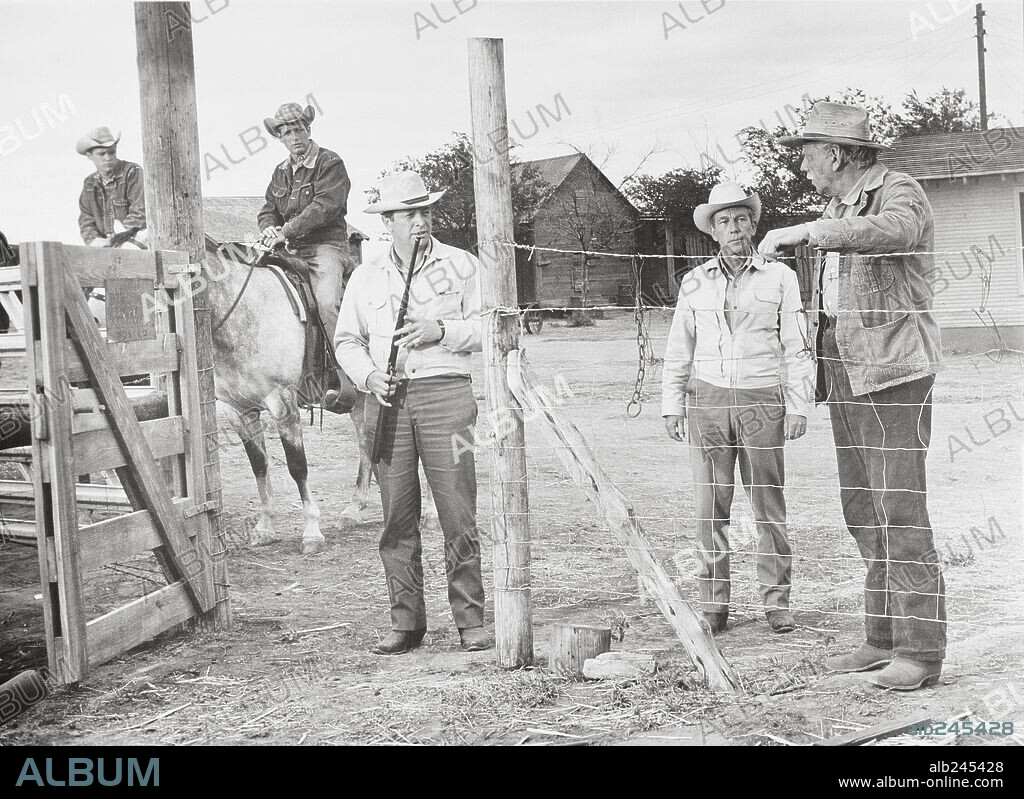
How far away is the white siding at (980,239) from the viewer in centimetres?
1823

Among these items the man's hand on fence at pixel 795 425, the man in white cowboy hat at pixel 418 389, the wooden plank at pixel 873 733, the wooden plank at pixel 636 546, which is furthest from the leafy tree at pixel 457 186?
the wooden plank at pixel 873 733

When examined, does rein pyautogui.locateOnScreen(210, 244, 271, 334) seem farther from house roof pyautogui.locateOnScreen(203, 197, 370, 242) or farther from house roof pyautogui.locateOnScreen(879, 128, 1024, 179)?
house roof pyautogui.locateOnScreen(879, 128, 1024, 179)

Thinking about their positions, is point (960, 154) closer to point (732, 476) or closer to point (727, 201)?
point (727, 201)

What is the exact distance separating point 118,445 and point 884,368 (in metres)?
3.61

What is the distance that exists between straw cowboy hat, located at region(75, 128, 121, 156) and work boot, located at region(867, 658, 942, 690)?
741 centimetres

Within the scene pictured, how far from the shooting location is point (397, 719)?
4.16 m

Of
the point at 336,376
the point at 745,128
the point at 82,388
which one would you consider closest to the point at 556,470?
the point at 336,376

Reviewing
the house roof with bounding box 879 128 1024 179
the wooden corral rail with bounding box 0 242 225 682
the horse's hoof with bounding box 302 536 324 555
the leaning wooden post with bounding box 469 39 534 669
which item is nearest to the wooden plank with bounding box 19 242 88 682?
the wooden corral rail with bounding box 0 242 225 682

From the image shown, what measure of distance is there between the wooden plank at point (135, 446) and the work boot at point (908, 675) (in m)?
3.48

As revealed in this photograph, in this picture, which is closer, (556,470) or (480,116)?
(480,116)

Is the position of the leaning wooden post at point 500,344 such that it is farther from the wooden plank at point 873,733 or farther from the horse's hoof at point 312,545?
the horse's hoof at point 312,545

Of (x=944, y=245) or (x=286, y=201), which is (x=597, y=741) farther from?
(x=944, y=245)

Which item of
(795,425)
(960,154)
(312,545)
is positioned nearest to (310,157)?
(312,545)
